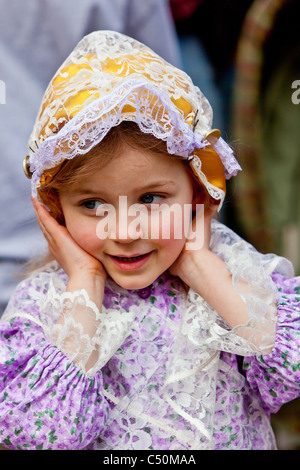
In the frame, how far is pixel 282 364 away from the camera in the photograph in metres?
1.12

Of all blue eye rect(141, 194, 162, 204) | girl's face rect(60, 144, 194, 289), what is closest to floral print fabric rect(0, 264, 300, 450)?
girl's face rect(60, 144, 194, 289)

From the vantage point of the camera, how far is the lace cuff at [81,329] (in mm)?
1117

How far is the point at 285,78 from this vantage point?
206 centimetres

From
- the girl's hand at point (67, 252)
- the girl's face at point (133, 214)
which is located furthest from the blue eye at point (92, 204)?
the girl's hand at point (67, 252)

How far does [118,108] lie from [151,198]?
7.5 inches

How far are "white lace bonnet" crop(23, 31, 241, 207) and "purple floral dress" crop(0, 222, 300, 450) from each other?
0.86 ft

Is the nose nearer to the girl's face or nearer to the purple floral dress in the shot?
the girl's face

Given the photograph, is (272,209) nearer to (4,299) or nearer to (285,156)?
(285,156)

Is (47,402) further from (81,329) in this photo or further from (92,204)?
(92,204)

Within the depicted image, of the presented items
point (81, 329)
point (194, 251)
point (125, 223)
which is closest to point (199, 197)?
point (194, 251)

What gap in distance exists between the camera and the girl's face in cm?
110
